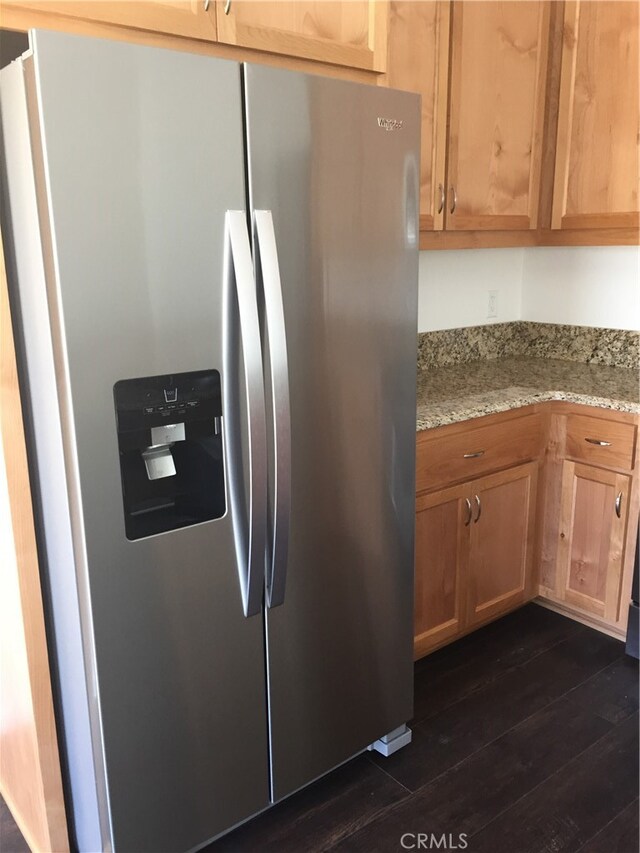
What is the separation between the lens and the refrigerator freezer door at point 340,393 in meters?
1.45

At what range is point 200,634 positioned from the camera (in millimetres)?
1509

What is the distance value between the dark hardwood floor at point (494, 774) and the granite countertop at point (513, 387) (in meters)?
0.86

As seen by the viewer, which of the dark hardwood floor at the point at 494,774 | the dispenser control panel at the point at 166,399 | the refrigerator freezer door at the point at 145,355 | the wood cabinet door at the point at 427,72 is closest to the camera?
the refrigerator freezer door at the point at 145,355

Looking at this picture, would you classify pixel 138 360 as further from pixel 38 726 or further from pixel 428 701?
pixel 428 701

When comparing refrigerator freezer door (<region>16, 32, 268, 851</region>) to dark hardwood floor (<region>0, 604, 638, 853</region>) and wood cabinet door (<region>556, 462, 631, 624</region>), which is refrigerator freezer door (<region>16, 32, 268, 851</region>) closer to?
dark hardwood floor (<region>0, 604, 638, 853</region>)

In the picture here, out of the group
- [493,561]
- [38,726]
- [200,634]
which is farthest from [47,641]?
[493,561]

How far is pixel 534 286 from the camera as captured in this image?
10.2 feet

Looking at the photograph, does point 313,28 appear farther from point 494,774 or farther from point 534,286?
point 494,774

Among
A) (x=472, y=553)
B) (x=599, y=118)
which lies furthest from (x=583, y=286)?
(x=472, y=553)

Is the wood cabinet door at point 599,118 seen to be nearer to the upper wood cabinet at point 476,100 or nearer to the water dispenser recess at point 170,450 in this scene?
the upper wood cabinet at point 476,100

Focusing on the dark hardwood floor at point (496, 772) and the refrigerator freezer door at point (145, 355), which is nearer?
the refrigerator freezer door at point (145, 355)

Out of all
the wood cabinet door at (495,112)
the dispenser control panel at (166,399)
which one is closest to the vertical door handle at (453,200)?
the wood cabinet door at (495,112)

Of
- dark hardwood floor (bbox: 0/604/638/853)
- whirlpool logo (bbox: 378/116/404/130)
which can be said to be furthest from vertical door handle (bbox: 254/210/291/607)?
dark hardwood floor (bbox: 0/604/638/853)

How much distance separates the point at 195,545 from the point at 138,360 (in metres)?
0.40
